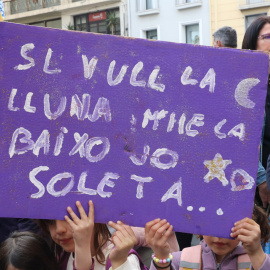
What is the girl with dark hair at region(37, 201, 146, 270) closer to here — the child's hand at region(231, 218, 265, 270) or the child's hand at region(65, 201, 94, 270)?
the child's hand at region(65, 201, 94, 270)

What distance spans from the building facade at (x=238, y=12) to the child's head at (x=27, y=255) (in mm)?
17050

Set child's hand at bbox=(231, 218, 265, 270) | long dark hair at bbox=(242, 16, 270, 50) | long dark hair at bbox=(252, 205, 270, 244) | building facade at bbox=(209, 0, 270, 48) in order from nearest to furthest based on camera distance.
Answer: child's hand at bbox=(231, 218, 265, 270), long dark hair at bbox=(252, 205, 270, 244), long dark hair at bbox=(242, 16, 270, 50), building facade at bbox=(209, 0, 270, 48)

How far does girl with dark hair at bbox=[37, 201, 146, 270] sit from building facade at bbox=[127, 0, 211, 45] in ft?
57.6

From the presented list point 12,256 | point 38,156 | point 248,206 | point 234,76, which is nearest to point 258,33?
point 234,76

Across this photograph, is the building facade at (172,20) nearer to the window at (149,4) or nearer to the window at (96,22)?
the window at (149,4)

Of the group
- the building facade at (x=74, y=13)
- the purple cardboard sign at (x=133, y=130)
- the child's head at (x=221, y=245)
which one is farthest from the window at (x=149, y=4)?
the purple cardboard sign at (x=133, y=130)

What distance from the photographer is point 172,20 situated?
780 inches

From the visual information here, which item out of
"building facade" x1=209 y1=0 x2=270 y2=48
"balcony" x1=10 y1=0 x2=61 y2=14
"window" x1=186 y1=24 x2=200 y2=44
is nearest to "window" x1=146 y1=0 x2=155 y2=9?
"window" x1=186 y1=24 x2=200 y2=44

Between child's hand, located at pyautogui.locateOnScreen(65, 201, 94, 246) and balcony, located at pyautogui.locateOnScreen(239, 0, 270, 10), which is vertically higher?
balcony, located at pyautogui.locateOnScreen(239, 0, 270, 10)

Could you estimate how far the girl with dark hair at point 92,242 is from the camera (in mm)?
1665

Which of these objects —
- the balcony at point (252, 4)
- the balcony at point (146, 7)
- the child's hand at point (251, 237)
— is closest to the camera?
the child's hand at point (251, 237)

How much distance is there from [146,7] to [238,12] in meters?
4.19

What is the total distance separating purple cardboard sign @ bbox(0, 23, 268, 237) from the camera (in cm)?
169

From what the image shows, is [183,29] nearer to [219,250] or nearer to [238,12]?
[238,12]
